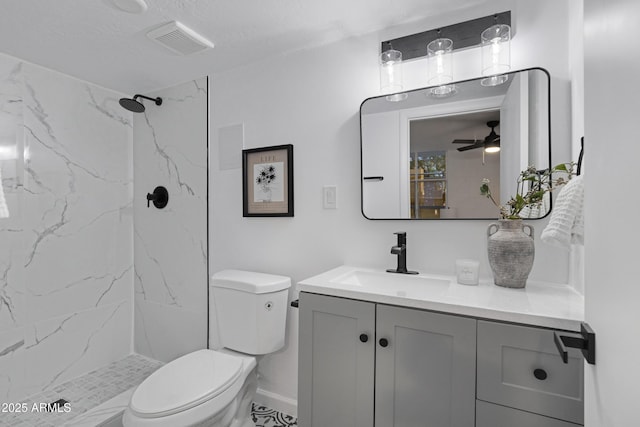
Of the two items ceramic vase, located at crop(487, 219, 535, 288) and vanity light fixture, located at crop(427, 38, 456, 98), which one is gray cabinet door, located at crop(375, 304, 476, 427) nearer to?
ceramic vase, located at crop(487, 219, 535, 288)

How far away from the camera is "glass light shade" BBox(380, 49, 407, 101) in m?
1.53

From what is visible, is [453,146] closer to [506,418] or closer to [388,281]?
[388,281]

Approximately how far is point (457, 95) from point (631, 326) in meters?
1.17

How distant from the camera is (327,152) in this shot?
1.74 m

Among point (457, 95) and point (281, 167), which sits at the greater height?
point (457, 95)

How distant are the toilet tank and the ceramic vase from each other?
101 centimetres

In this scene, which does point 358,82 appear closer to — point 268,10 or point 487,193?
point 268,10

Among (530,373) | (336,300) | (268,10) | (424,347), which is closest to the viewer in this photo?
(530,373)

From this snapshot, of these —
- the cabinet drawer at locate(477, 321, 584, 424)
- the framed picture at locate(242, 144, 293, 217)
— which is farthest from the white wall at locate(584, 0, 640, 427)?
the framed picture at locate(242, 144, 293, 217)

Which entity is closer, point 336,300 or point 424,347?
point 424,347

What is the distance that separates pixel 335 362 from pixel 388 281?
44cm

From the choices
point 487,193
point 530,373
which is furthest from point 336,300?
point 487,193

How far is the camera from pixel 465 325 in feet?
3.28

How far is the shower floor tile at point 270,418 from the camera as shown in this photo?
1741mm
